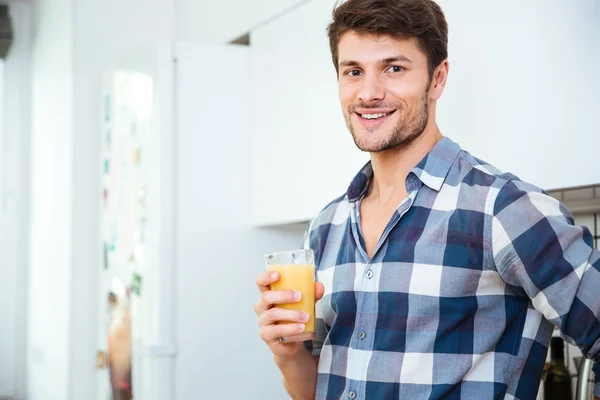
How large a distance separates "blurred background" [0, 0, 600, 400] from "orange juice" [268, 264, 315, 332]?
1.90ft

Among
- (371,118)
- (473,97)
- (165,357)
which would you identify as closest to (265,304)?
(371,118)

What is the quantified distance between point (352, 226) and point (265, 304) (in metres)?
0.24

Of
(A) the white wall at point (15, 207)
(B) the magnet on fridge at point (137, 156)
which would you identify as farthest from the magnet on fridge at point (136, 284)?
(A) the white wall at point (15, 207)

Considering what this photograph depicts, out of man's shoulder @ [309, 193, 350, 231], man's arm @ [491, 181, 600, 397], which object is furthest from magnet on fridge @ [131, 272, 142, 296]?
man's arm @ [491, 181, 600, 397]

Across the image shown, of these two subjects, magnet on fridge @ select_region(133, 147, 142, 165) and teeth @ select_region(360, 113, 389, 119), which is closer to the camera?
teeth @ select_region(360, 113, 389, 119)

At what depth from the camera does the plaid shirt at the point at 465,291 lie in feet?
3.56

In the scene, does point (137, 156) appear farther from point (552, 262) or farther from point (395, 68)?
point (552, 262)

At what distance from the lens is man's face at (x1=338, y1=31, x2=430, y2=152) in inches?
50.6

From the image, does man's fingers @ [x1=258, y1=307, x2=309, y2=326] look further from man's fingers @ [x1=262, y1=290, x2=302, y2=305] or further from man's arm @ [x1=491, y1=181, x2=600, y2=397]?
man's arm @ [x1=491, y1=181, x2=600, y2=397]

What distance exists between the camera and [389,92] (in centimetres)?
129

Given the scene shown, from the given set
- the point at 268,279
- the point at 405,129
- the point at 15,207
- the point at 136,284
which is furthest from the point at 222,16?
the point at 15,207

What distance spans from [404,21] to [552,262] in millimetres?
463

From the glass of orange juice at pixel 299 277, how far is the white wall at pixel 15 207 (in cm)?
315

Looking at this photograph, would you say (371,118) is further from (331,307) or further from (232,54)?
(232,54)
